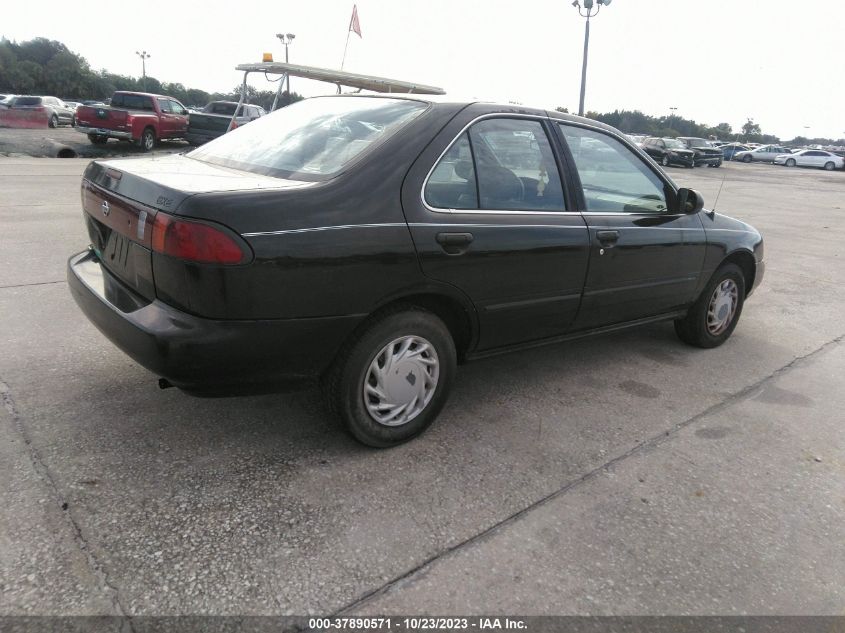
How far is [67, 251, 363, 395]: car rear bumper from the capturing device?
7.88 feet

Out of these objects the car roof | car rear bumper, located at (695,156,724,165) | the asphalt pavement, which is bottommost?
the asphalt pavement

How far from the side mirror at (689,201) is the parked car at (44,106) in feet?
100

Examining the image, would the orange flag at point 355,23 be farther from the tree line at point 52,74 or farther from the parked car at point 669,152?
the tree line at point 52,74

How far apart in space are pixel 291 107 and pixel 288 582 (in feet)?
8.77

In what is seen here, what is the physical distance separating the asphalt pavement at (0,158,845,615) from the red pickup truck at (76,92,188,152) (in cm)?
1708

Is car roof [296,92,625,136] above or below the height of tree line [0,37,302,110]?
below

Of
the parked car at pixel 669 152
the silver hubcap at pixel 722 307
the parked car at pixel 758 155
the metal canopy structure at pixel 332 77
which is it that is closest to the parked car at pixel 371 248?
the silver hubcap at pixel 722 307

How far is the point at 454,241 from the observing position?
2887 millimetres

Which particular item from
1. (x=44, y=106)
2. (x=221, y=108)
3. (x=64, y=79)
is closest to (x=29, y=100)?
(x=44, y=106)

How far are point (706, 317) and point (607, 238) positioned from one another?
5.07 ft

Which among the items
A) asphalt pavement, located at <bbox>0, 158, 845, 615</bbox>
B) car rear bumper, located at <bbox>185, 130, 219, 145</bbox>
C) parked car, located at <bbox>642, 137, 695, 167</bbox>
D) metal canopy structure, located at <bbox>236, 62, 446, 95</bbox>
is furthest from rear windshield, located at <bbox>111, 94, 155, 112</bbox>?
parked car, located at <bbox>642, 137, 695, 167</bbox>

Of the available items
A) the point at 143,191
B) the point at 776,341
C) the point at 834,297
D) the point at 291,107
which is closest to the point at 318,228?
the point at 143,191

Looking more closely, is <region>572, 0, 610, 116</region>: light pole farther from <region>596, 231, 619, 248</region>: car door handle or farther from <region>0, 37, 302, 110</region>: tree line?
<region>0, 37, 302, 110</region>: tree line

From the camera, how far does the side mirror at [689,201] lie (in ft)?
13.4
